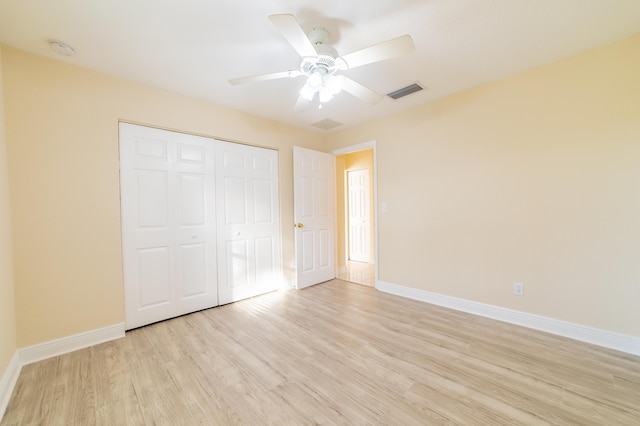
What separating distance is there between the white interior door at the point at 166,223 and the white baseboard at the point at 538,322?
8.89 ft

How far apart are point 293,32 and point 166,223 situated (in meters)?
2.26

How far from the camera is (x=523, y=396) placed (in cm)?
148

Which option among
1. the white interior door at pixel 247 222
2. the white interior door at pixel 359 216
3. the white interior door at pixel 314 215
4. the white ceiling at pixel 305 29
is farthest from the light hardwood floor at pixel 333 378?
the white interior door at pixel 359 216

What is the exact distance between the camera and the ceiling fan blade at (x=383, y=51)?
134cm

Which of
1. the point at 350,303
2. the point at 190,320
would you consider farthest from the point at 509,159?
the point at 190,320

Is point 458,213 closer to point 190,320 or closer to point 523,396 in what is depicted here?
point 523,396

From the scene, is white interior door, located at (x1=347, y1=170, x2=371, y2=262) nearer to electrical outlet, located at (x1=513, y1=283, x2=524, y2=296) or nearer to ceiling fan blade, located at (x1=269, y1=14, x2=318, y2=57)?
electrical outlet, located at (x1=513, y1=283, x2=524, y2=296)

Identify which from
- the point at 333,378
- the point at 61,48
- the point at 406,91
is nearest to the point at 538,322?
the point at 333,378

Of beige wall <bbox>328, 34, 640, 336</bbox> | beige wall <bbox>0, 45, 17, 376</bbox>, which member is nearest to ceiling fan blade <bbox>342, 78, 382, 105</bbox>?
beige wall <bbox>328, 34, 640, 336</bbox>

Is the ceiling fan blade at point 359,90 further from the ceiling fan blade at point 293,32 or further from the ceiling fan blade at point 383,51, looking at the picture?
the ceiling fan blade at point 293,32

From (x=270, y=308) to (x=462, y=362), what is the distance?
200 centimetres

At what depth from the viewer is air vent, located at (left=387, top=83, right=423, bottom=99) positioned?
99.7 inches

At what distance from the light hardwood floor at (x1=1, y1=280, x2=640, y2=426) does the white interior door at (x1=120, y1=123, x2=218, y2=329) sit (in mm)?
333

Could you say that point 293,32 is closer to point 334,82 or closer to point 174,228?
point 334,82
